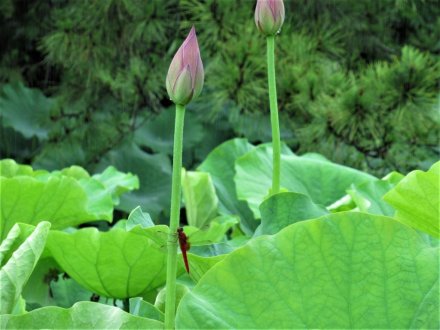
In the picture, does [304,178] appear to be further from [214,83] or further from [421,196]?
[214,83]

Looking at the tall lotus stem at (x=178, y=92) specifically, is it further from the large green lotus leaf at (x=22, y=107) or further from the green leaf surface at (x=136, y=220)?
the large green lotus leaf at (x=22, y=107)

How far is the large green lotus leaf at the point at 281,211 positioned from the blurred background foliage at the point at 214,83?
1.26 m

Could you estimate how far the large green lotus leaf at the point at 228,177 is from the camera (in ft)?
3.74

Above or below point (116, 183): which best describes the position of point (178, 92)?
below

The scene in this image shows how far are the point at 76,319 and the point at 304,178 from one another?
2.20ft

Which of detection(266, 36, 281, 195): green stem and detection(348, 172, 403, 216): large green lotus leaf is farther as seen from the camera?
detection(348, 172, 403, 216): large green lotus leaf

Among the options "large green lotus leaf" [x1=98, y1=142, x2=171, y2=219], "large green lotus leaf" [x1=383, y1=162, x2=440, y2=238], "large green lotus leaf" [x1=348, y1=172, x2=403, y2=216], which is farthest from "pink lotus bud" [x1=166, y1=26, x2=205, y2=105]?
"large green lotus leaf" [x1=98, y1=142, x2=171, y2=219]

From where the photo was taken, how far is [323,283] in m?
0.44

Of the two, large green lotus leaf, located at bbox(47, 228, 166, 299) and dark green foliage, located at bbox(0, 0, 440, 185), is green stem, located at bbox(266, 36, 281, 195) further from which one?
dark green foliage, located at bbox(0, 0, 440, 185)

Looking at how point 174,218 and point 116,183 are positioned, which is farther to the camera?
point 116,183

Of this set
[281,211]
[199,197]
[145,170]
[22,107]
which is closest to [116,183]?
[199,197]

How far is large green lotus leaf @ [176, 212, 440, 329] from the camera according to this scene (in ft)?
1.41

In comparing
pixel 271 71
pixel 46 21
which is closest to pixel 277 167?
pixel 271 71

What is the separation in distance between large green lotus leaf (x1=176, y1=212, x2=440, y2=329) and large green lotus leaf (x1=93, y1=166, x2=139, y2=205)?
87 centimetres
